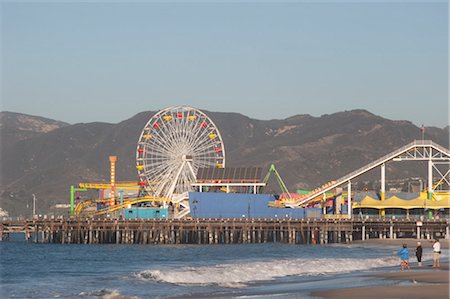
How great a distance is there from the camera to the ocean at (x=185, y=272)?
133ft

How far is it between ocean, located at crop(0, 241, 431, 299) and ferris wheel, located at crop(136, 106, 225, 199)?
26.6 metres

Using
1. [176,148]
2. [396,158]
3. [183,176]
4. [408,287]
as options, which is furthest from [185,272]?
[176,148]

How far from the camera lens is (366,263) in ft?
180

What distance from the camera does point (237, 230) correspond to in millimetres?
90375

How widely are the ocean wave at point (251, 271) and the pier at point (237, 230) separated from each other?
30.8 m

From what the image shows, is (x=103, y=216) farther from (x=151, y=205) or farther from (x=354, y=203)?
(x=354, y=203)

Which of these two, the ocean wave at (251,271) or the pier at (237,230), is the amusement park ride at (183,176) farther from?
the ocean wave at (251,271)

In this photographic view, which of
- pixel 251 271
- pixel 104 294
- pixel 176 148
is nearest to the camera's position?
pixel 104 294

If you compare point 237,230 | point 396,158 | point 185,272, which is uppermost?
point 396,158

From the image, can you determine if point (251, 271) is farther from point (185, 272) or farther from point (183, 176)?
point (183, 176)

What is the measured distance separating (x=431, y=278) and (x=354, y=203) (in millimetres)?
62441

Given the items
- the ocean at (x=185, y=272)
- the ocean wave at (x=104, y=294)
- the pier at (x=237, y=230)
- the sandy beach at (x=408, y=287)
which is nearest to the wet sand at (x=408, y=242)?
the pier at (x=237, y=230)

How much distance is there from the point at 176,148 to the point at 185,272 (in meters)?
58.6

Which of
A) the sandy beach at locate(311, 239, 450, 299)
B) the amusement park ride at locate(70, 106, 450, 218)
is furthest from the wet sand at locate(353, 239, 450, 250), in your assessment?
→ the sandy beach at locate(311, 239, 450, 299)
